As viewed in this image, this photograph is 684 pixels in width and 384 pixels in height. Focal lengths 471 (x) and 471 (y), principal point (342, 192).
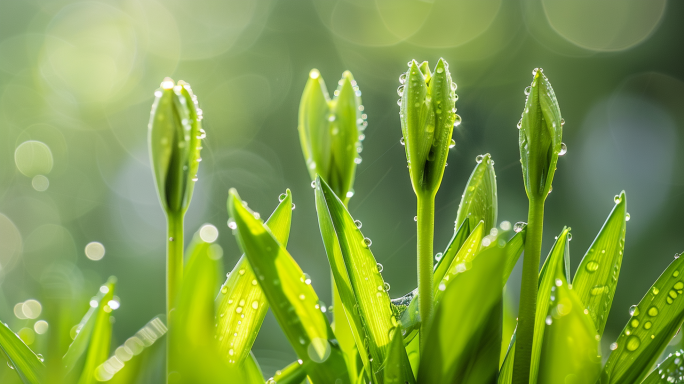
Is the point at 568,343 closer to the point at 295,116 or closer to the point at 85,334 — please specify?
the point at 85,334

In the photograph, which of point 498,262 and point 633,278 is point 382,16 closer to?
point 633,278

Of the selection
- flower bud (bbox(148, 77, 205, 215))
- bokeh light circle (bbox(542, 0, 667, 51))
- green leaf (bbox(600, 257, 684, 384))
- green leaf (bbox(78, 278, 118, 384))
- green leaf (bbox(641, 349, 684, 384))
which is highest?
bokeh light circle (bbox(542, 0, 667, 51))

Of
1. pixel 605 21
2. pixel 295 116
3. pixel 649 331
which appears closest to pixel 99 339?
pixel 649 331

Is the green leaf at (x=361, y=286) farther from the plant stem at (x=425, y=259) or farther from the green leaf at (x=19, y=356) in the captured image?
the green leaf at (x=19, y=356)

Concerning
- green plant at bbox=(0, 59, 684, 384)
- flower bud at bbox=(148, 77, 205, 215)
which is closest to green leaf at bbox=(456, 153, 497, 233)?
green plant at bbox=(0, 59, 684, 384)

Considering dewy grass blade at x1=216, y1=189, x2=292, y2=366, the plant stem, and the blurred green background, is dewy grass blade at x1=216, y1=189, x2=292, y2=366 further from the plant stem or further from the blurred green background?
the blurred green background

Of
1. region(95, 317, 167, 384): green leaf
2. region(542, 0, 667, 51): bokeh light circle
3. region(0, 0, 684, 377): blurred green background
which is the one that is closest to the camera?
region(95, 317, 167, 384): green leaf

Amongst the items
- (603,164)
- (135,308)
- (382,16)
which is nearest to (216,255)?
(135,308)
